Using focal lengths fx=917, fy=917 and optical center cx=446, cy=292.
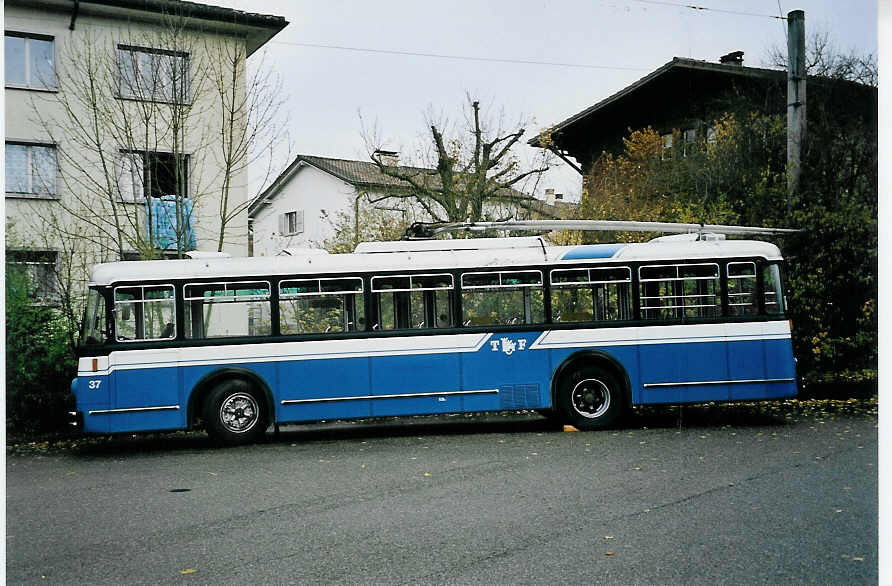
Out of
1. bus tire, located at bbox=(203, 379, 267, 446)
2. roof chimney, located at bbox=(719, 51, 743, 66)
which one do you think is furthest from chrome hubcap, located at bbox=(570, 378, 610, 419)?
roof chimney, located at bbox=(719, 51, 743, 66)

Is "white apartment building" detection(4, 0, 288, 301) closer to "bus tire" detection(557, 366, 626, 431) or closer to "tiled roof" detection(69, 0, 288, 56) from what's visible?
"tiled roof" detection(69, 0, 288, 56)

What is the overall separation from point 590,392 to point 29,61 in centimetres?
725

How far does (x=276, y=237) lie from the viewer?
1359cm

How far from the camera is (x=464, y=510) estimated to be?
264 inches

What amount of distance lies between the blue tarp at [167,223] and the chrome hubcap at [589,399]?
551 cm

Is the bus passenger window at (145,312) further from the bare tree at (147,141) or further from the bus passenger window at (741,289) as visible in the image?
the bus passenger window at (741,289)

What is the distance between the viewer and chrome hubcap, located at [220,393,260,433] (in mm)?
10477

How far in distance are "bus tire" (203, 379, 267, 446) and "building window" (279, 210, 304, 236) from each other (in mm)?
4236

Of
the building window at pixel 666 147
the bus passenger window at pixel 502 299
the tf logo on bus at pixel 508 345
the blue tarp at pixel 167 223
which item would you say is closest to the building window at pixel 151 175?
the blue tarp at pixel 167 223

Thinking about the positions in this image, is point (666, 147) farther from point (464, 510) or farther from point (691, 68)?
point (464, 510)

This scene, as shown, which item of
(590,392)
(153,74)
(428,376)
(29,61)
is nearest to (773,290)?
(590,392)

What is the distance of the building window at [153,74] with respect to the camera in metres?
11.8
